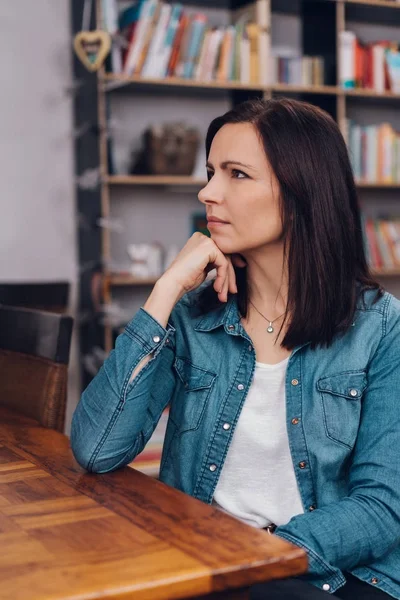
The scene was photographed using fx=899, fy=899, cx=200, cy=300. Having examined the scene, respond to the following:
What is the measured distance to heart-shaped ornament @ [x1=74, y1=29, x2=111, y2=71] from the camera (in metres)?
3.66

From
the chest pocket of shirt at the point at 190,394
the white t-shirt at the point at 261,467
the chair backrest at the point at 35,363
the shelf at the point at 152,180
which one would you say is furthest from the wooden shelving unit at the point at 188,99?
the white t-shirt at the point at 261,467

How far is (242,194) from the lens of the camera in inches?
→ 61.5

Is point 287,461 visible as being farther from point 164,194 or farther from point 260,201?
point 164,194

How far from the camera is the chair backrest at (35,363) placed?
1702 mm

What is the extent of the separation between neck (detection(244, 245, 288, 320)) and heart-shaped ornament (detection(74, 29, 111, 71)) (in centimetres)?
226

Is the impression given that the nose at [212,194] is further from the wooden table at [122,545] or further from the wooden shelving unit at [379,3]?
the wooden shelving unit at [379,3]

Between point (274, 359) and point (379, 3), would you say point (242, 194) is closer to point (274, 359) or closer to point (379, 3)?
point (274, 359)

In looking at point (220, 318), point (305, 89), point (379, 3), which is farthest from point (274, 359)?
point (379, 3)

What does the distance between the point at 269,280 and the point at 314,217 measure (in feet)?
0.52

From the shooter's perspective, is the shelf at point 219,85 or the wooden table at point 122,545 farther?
the shelf at point 219,85

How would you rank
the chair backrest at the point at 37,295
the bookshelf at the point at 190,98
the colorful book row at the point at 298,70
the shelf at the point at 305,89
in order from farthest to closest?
the colorful book row at the point at 298,70 < the shelf at the point at 305,89 < the bookshelf at the point at 190,98 < the chair backrest at the point at 37,295

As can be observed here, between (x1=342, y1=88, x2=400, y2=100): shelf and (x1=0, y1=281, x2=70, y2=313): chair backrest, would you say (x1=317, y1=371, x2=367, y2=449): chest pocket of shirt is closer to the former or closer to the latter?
(x1=0, y1=281, x2=70, y2=313): chair backrest

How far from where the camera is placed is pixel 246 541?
956mm

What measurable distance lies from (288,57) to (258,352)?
300 centimetres
